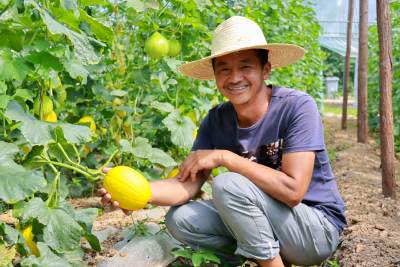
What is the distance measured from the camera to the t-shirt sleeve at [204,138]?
6.57ft

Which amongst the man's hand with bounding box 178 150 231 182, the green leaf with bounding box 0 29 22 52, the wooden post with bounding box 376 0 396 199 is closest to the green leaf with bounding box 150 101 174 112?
the man's hand with bounding box 178 150 231 182

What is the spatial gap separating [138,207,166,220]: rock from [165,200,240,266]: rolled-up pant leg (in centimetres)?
69

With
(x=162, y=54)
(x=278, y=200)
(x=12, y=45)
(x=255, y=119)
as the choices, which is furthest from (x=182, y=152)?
(x=12, y=45)

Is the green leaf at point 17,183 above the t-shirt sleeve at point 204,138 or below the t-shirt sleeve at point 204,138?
above

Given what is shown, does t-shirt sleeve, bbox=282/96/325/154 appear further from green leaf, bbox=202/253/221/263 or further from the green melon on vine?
the green melon on vine

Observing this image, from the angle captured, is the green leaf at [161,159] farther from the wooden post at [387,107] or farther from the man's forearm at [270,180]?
the wooden post at [387,107]

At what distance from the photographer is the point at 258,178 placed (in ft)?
5.20

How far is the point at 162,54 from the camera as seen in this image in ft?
7.34

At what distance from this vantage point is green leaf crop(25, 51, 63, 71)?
4.14 ft

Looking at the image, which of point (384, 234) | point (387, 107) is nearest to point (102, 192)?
point (384, 234)

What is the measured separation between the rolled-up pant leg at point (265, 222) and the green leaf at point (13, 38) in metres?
0.90

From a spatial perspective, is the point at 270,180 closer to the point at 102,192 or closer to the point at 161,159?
the point at 102,192

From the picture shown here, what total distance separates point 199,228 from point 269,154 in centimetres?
47

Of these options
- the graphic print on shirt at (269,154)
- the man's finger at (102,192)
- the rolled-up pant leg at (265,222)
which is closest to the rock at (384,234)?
the rolled-up pant leg at (265,222)
